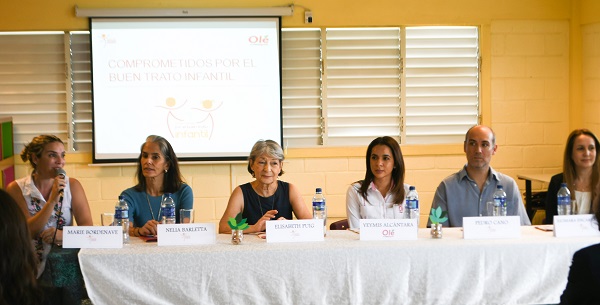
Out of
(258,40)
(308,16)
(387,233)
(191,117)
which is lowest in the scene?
(387,233)

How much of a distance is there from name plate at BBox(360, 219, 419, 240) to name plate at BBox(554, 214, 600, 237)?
65cm

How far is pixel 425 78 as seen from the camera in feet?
22.3

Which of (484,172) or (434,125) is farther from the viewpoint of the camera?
(434,125)

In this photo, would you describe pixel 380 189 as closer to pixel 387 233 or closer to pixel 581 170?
pixel 387 233

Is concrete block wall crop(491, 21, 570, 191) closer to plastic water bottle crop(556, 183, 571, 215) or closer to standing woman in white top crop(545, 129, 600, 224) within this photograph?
standing woman in white top crop(545, 129, 600, 224)

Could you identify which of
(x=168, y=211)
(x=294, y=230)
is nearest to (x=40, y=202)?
(x=168, y=211)

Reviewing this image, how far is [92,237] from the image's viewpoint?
355 cm

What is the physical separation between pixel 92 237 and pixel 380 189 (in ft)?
5.08

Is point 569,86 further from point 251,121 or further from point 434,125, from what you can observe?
point 251,121

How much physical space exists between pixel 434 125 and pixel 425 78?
39cm

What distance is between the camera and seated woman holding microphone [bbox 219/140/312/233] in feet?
14.0

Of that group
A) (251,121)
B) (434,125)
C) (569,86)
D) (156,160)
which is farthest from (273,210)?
(569,86)

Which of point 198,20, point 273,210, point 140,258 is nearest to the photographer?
point 140,258

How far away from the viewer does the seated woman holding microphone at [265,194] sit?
14.0ft
